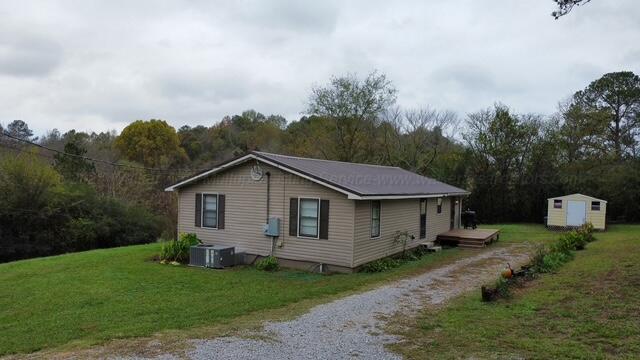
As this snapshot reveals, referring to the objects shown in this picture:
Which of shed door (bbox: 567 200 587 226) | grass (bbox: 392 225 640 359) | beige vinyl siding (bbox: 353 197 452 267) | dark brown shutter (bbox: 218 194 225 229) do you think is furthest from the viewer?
shed door (bbox: 567 200 587 226)

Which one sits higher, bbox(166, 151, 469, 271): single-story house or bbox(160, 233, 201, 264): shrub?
bbox(166, 151, 469, 271): single-story house

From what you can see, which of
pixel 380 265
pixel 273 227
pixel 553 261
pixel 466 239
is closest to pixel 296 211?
pixel 273 227

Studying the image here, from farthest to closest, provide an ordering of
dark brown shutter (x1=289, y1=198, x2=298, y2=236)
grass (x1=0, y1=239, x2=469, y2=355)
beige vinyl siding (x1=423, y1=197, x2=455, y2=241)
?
beige vinyl siding (x1=423, y1=197, x2=455, y2=241) → dark brown shutter (x1=289, y1=198, x2=298, y2=236) → grass (x1=0, y1=239, x2=469, y2=355)

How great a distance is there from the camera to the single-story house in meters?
12.9

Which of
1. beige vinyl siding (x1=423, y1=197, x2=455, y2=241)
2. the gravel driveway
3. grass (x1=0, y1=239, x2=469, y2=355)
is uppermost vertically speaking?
beige vinyl siding (x1=423, y1=197, x2=455, y2=241)

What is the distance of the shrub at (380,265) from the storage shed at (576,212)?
15358 mm

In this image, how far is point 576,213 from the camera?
25531mm

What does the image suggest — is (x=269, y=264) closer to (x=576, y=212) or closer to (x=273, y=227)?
(x=273, y=227)

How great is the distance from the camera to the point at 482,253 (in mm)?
17125

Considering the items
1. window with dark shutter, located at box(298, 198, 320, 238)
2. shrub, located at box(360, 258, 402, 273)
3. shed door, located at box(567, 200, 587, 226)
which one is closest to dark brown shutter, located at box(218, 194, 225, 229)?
window with dark shutter, located at box(298, 198, 320, 238)

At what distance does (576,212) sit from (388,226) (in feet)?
51.4

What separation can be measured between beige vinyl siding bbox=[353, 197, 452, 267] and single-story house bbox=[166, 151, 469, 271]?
0.03 meters

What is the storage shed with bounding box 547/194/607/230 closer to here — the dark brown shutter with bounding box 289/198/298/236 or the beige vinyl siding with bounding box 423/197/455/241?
the beige vinyl siding with bounding box 423/197/455/241

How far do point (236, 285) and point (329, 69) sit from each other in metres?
26.4
